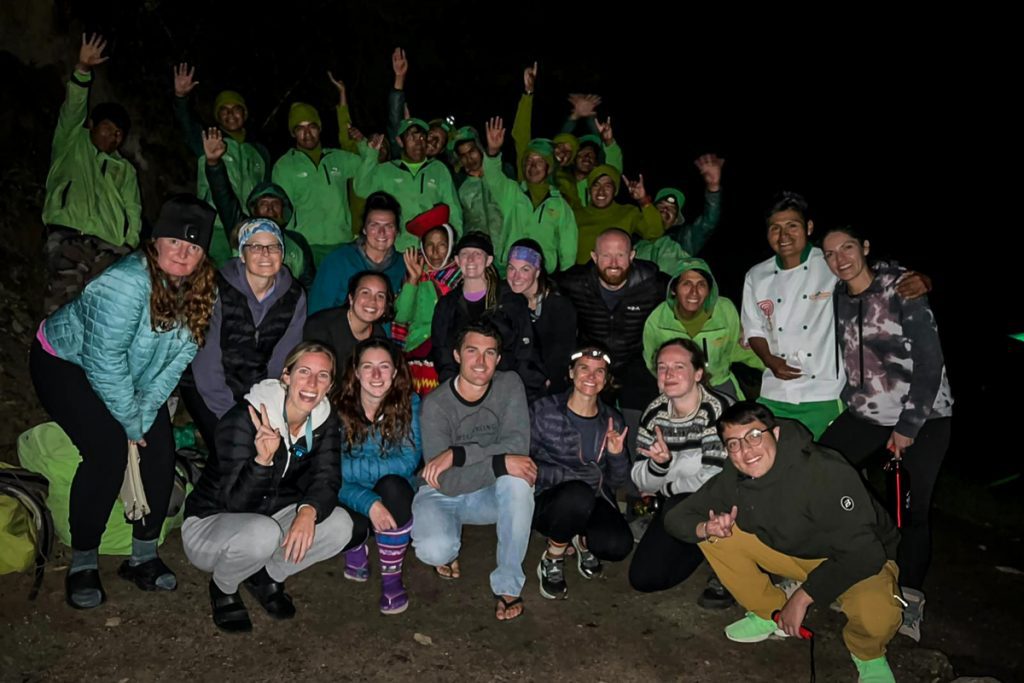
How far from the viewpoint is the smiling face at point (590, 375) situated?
4.79 m

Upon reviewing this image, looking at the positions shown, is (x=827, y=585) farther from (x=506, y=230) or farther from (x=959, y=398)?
(x=959, y=398)

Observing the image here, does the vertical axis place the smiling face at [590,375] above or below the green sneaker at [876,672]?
above

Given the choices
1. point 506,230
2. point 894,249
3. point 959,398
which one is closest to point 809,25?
point 894,249

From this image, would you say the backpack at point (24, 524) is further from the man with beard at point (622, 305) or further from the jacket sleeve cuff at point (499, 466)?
the man with beard at point (622, 305)

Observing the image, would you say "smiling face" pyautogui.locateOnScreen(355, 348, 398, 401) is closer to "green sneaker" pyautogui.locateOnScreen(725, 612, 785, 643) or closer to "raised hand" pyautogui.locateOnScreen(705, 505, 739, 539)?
"raised hand" pyautogui.locateOnScreen(705, 505, 739, 539)

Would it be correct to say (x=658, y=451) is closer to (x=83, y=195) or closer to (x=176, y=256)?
(x=176, y=256)

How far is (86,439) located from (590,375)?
9.49 ft

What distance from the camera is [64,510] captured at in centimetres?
470

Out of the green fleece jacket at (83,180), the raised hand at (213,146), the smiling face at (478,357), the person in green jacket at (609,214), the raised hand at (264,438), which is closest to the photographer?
the raised hand at (264,438)

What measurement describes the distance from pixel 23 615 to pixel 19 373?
3.57 metres

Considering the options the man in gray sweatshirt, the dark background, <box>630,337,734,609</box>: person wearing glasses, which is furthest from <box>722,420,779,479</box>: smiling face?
the dark background

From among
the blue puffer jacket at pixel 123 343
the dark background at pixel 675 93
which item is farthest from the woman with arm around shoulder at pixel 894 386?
the dark background at pixel 675 93

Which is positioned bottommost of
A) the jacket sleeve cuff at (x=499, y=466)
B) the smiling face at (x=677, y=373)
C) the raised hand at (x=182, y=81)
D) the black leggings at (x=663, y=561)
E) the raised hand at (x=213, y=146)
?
the black leggings at (x=663, y=561)

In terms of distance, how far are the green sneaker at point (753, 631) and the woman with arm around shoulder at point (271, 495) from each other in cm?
224
